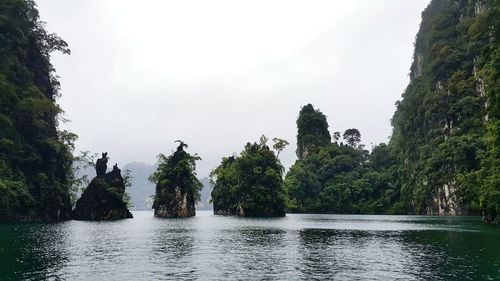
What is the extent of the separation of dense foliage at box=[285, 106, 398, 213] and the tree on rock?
50.1 metres

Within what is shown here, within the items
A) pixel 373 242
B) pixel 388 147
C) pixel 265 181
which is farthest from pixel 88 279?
pixel 388 147

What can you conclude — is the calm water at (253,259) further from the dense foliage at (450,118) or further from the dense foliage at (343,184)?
the dense foliage at (343,184)

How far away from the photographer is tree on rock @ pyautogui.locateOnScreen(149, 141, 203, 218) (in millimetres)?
138250

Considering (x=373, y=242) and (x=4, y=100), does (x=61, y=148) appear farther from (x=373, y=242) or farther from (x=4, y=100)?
(x=373, y=242)

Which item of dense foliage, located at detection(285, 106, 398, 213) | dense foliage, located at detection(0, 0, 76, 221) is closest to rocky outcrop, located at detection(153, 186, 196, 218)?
dense foliage, located at detection(0, 0, 76, 221)

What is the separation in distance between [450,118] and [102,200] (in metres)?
108

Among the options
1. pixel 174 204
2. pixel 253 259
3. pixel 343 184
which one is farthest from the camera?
pixel 343 184

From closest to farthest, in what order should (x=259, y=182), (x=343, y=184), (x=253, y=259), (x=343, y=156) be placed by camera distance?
(x=253, y=259)
(x=259, y=182)
(x=343, y=184)
(x=343, y=156)

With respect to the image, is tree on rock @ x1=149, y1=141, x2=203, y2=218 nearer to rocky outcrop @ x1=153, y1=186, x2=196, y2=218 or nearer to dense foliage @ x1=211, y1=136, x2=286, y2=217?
rocky outcrop @ x1=153, y1=186, x2=196, y2=218

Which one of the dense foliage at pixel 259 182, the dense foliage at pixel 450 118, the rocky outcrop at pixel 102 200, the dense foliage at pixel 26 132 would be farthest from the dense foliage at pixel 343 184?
the dense foliage at pixel 26 132

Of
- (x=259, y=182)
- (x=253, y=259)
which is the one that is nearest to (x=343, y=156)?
(x=259, y=182)

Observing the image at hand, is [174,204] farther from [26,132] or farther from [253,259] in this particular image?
[253,259]

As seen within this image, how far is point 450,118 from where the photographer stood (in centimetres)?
13400

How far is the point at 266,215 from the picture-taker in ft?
440
